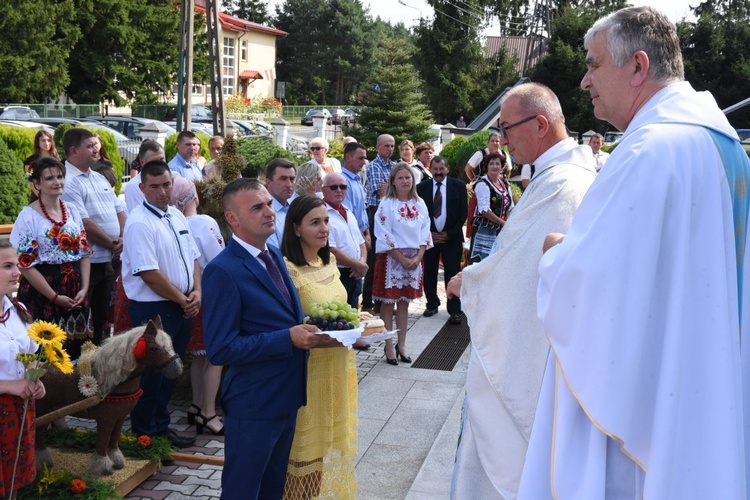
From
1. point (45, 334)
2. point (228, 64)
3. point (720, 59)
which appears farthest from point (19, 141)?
point (228, 64)

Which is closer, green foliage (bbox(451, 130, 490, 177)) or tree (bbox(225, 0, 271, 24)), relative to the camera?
green foliage (bbox(451, 130, 490, 177))

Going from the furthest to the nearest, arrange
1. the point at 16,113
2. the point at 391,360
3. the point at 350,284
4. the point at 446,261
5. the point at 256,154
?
1. the point at 16,113
2. the point at 256,154
3. the point at 446,261
4. the point at 391,360
5. the point at 350,284

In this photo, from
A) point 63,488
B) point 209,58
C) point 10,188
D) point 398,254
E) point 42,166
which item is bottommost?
point 63,488

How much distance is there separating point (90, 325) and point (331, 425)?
2.74 m

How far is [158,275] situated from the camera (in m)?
5.20

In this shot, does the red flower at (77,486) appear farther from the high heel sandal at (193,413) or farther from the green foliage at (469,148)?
the green foliage at (469,148)

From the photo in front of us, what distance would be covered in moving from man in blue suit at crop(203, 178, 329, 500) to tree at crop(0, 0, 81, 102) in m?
37.6

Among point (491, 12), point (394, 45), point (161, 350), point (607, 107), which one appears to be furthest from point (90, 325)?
point (491, 12)

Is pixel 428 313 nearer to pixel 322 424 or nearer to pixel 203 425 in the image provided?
pixel 203 425

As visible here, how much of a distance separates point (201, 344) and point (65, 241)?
1207mm

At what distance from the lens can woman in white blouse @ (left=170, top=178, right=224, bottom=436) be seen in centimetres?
593

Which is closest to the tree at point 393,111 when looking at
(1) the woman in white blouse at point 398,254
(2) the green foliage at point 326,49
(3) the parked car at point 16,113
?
(3) the parked car at point 16,113

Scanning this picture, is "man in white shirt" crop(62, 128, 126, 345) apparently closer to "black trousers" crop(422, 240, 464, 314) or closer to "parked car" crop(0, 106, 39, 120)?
"black trousers" crop(422, 240, 464, 314)

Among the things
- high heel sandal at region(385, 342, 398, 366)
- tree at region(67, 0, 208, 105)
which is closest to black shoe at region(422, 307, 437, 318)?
high heel sandal at region(385, 342, 398, 366)
